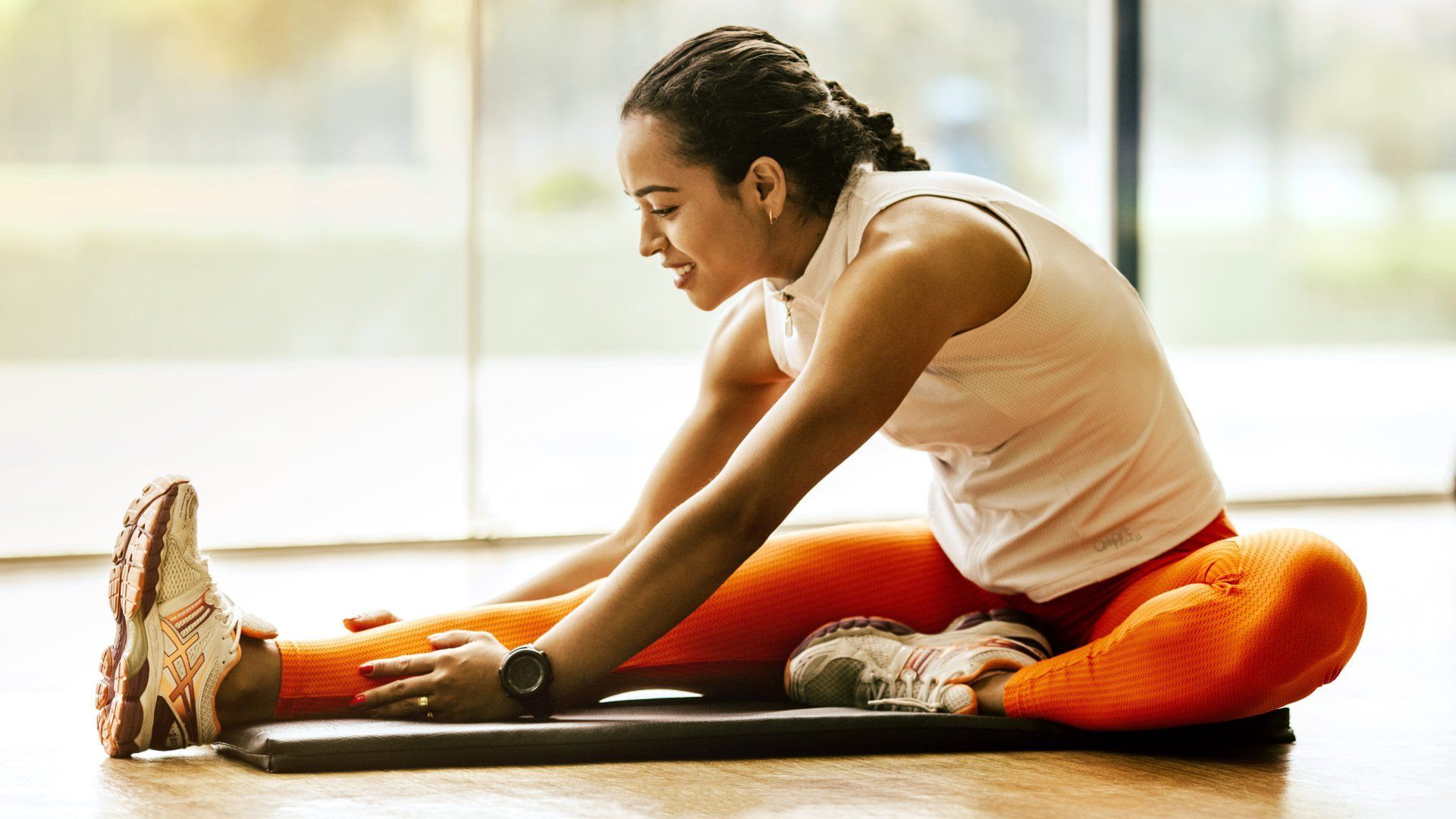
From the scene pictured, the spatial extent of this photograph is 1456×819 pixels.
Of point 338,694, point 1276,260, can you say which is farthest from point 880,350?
point 1276,260

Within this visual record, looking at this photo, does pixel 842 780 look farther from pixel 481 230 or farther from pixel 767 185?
pixel 481 230

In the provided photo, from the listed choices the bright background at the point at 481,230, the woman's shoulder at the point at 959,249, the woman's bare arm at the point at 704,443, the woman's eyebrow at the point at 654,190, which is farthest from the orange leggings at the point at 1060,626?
the bright background at the point at 481,230

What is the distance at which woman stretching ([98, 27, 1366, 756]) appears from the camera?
1430mm

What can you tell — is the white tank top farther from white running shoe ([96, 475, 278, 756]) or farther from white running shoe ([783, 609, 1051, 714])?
white running shoe ([96, 475, 278, 756])

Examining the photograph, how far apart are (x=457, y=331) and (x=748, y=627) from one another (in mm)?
2231

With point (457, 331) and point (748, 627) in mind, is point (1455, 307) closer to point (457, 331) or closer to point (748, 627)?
point (457, 331)

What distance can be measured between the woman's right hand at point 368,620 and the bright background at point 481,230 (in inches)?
72.6

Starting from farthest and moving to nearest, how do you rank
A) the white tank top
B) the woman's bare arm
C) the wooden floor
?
the woman's bare arm < the white tank top < the wooden floor

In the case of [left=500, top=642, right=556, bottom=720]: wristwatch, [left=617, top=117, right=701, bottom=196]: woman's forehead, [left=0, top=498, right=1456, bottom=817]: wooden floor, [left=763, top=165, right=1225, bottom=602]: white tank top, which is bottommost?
[left=0, top=498, right=1456, bottom=817]: wooden floor

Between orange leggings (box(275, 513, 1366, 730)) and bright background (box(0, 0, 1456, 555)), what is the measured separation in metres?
1.64

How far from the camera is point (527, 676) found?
1494mm

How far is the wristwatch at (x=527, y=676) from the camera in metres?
1.49

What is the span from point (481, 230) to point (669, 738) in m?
2.46

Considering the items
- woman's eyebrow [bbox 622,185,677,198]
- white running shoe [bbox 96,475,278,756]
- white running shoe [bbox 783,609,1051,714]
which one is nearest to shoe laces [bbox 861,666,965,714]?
white running shoe [bbox 783,609,1051,714]
